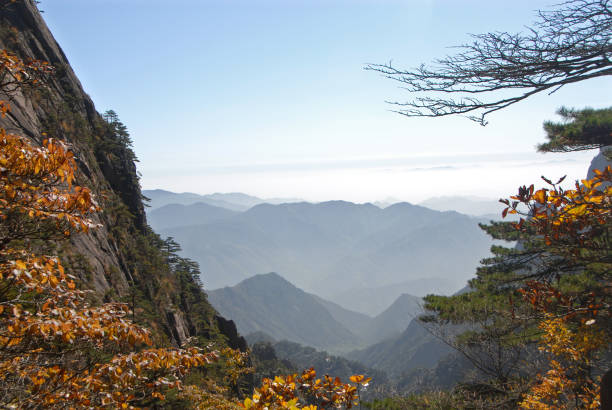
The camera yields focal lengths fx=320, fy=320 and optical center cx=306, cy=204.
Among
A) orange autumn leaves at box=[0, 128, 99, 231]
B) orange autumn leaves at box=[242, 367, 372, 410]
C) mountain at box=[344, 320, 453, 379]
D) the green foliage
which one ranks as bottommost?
mountain at box=[344, 320, 453, 379]

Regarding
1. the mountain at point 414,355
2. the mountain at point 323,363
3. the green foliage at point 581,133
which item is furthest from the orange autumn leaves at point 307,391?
the mountain at point 414,355

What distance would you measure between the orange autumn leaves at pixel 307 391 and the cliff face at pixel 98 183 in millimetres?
11876

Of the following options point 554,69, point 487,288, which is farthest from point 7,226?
point 487,288

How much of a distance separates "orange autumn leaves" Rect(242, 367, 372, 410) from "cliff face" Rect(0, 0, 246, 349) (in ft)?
39.0

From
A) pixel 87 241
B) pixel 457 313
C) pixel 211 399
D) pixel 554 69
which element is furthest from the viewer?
pixel 87 241

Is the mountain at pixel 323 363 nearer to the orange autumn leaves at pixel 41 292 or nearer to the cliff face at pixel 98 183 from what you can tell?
the cliff face at pixel 98 183

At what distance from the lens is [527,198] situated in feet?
12.2

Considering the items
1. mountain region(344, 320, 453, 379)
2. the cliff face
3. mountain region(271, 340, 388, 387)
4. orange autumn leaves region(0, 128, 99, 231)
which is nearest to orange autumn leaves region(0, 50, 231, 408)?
orange autumn leaves region(0, 128, 99, 231)

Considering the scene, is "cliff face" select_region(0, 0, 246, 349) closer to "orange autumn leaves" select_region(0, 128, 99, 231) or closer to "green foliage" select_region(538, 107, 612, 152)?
"orange autumn leaves" select_region(0, 128, 99, 231)

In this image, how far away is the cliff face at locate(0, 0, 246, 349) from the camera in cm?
1703

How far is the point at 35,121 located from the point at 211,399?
19.5 metres

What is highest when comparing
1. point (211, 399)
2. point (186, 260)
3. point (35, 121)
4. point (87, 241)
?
point (35, 121)

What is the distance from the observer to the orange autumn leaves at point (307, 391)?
2992mm

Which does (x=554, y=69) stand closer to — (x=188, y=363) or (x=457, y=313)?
(x=188, y=363)
